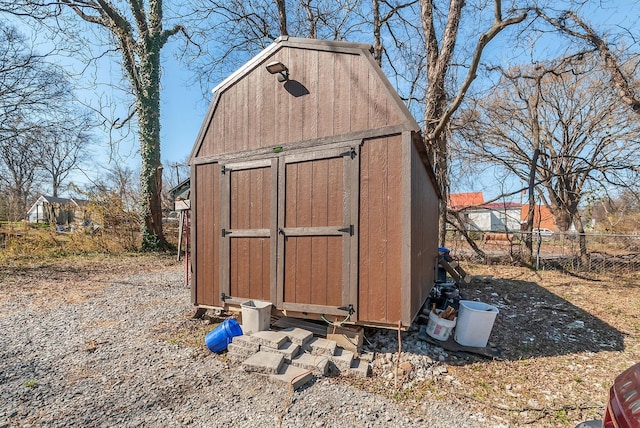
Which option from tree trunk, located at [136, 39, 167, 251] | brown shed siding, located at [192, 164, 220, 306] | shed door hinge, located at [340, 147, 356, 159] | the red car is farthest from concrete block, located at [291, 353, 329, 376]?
tree trunk, located at [136, 39, 167, 251]

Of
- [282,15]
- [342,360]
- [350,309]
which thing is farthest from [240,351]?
[282,15]

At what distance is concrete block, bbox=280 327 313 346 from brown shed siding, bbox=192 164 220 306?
1273mm

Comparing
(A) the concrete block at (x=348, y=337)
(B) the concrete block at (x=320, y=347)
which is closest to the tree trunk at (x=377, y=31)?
(A) the concrete block at (x=348, y=337)

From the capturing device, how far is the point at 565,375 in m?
2.99

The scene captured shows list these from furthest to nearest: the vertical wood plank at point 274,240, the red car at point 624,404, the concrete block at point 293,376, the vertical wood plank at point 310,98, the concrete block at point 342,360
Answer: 1. the vertical wood plank at point 274,240
2. the vertical wood plank at point 310,98
3. the concrete block at point 342,360
4. the concrete block at point 293,376
5. the red car at point 624,404

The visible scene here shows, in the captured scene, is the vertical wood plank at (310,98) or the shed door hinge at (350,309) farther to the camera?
the vertical wood plank at (310,98)

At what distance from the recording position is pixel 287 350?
3080 mm

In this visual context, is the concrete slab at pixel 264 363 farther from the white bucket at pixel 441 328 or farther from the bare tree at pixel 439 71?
the bare tree at pixel 439 71

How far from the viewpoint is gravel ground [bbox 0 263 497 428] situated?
228cm

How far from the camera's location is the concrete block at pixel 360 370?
2928 mm

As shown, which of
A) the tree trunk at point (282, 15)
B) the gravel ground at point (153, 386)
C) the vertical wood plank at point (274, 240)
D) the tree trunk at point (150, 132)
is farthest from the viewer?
the tree trunk at point (150, 132)

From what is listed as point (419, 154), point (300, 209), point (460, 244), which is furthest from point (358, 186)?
point (460, 244)

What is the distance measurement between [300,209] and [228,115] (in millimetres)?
1798

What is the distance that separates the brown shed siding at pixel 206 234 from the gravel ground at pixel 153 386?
578 mm
